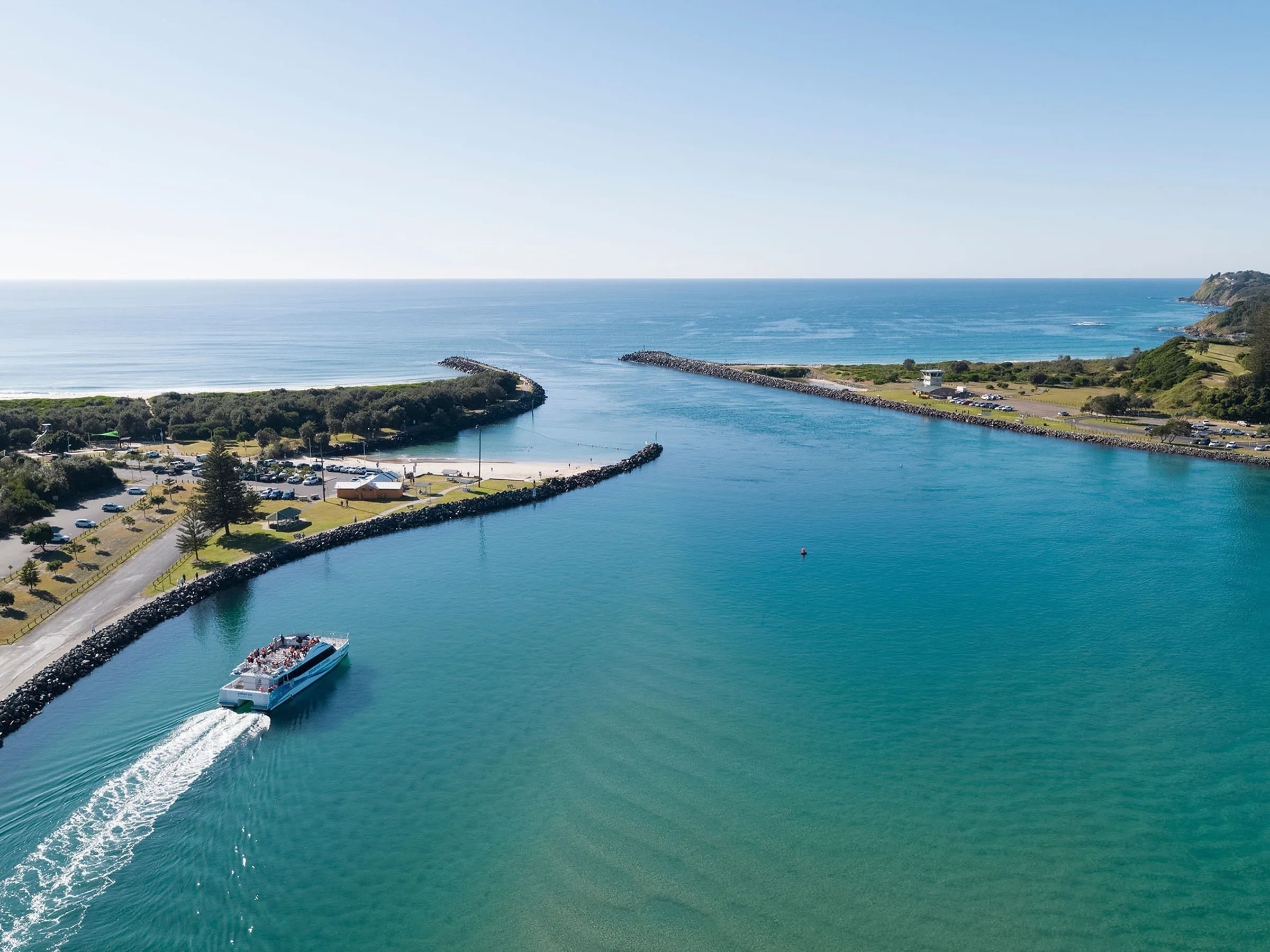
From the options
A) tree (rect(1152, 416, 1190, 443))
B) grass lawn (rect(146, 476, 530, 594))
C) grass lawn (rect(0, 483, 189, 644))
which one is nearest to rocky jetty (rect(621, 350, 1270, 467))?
tree (rect(1152, 416, 1190, 443))

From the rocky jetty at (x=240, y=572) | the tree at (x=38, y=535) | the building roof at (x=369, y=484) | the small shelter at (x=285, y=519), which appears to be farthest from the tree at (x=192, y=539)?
the building roof at (x=369, y=484)

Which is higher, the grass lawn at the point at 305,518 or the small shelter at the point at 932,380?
the small shelter at the point at 932,380

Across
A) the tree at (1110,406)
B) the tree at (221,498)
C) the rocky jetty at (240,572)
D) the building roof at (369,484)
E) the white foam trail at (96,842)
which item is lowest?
the white foam trail at (96,842)

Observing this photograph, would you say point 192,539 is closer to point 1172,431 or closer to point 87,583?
point 87,583

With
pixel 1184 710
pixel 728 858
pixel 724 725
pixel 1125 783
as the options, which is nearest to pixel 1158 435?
pixel 1184 710

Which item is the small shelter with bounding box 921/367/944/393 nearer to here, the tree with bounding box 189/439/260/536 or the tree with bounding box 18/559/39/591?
the tree with bounding box 189/439/260/536

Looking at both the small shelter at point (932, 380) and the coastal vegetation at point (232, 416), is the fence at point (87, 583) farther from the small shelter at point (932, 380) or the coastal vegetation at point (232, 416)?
the small shelter at point (932, 380)

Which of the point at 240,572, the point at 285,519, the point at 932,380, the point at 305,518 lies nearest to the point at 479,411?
the point at 305,518
